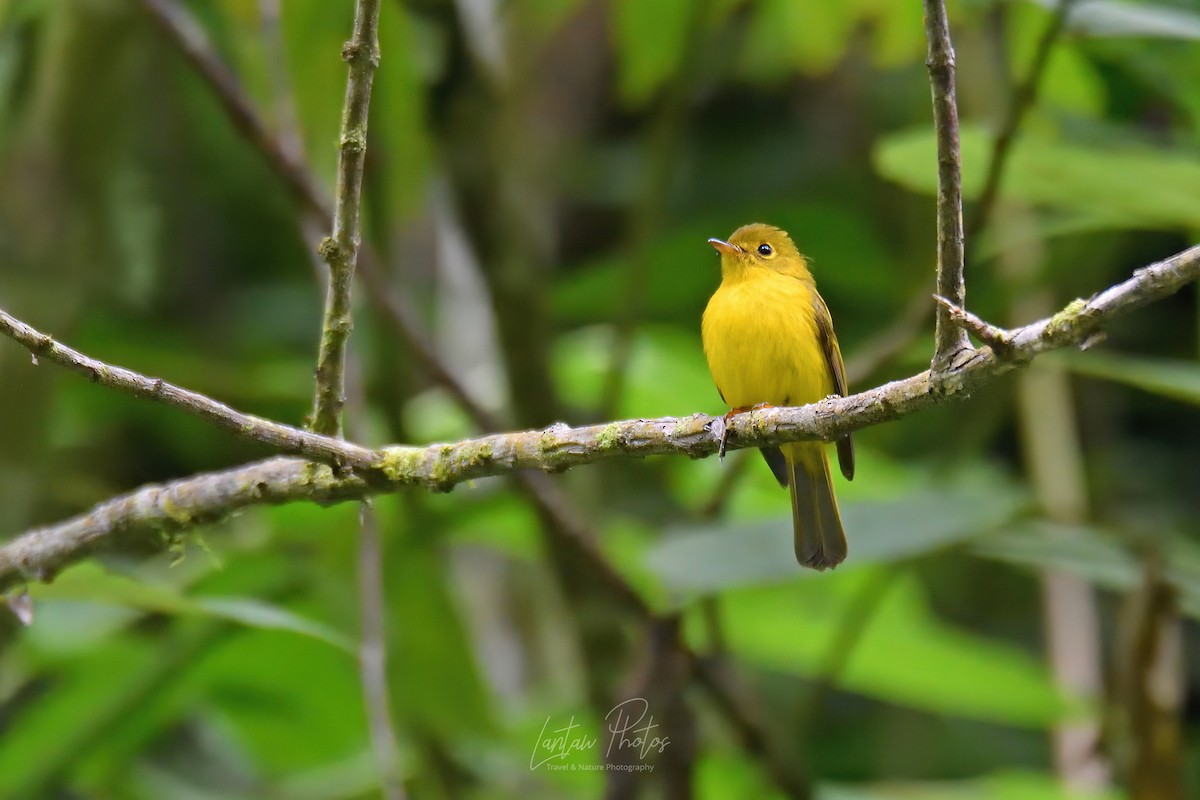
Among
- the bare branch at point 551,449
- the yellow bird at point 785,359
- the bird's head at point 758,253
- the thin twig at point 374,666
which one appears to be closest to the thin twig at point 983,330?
the bare branch at point 551,449

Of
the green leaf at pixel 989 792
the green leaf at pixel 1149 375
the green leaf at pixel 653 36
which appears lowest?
the green leaf at pixel 989 792

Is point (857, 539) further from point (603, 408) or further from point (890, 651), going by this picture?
point (603, 408)

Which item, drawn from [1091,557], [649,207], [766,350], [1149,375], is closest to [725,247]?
[766,350]

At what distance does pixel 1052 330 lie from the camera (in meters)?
1.47

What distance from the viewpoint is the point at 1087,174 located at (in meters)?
2.80

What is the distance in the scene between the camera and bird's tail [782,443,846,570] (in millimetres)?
2938

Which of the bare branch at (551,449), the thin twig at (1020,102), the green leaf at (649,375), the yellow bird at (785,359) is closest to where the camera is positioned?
the bare branch at (551,449)

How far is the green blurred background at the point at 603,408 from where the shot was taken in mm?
3199

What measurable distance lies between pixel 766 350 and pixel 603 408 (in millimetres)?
925

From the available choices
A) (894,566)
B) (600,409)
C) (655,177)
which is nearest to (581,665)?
(600,409)

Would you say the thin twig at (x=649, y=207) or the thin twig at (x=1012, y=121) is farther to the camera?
the thin twig at (x=649, y=207)

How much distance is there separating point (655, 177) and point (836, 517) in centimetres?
132

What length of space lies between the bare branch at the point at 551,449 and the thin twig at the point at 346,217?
9 centimetres

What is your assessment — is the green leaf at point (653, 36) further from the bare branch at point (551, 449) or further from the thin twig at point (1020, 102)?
the bare branch at point (551, 449)
